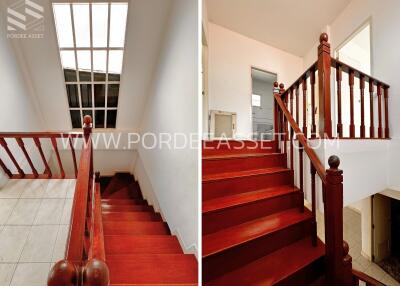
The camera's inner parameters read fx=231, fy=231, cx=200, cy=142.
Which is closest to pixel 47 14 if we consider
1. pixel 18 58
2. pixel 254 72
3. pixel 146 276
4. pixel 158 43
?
pixel 18 58

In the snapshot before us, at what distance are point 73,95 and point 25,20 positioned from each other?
3.92 ft

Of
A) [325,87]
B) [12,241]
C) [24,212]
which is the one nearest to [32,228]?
[12,241]

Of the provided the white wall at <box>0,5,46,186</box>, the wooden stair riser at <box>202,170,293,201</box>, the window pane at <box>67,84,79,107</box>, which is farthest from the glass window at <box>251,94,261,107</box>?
the white wall at <box>0,5,46,186</box>

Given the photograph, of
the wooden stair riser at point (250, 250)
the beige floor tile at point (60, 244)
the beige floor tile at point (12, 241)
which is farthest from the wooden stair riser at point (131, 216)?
the wooden stair riser at point (250, 250)

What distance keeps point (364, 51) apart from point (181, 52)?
4155 millimetres

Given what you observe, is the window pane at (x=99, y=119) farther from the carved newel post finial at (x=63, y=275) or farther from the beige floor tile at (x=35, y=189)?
the carved newel post finial at (x=63, y=275)

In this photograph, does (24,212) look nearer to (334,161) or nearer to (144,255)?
(144,255)

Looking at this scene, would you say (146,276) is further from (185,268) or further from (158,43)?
(158,43)

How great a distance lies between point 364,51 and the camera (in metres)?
4.29

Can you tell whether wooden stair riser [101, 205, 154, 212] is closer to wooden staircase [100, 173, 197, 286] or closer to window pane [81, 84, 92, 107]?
wooden staircase [100, 173, 197, 286]

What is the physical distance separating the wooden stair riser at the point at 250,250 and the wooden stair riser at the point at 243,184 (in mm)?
446

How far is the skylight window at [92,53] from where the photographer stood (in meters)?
2.64

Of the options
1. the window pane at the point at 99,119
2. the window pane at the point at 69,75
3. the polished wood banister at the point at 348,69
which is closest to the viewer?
the polished wood banister at the point at 348,69

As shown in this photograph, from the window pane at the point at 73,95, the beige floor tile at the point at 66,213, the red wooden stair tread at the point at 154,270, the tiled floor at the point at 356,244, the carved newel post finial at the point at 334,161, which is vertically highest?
the window pane at the point at 73,95
